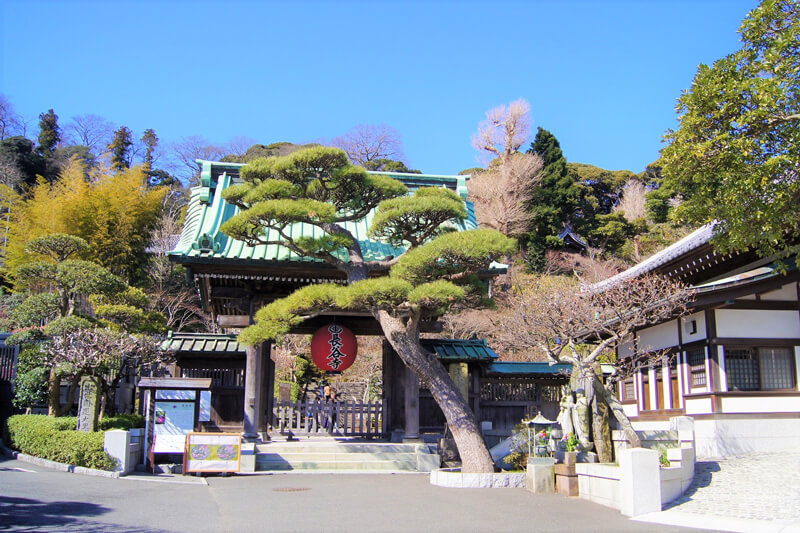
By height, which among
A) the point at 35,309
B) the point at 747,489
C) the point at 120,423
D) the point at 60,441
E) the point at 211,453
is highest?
the point at 35,309

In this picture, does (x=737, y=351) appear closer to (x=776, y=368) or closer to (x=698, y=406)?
(x=776, y=368)

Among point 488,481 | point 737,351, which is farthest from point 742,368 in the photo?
point 488,481

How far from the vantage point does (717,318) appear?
12.7 m

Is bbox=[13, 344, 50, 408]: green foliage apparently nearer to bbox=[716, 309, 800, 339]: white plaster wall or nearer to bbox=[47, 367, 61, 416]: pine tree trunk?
bbox=[47, 367, 61, 416]: pine tree trunk

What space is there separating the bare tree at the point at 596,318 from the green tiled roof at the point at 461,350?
4.55ft

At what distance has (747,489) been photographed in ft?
30.0

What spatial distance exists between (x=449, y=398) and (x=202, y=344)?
25.0 feet

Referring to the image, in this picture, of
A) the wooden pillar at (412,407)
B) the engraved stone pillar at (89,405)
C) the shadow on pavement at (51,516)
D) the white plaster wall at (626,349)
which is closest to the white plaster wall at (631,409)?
the white plaster wall at (626,349)

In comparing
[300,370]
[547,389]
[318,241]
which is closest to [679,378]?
[547,389]

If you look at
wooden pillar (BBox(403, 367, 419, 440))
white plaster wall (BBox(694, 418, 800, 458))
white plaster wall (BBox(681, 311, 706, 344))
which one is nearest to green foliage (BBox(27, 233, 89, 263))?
wooden pillar (BBox(403, 367, 419, 440))

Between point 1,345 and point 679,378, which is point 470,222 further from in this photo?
point 1,345

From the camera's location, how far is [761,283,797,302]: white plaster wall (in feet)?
42.3

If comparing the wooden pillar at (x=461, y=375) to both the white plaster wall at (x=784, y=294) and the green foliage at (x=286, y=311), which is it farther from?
the white plaster wall at (x=784, y=294)

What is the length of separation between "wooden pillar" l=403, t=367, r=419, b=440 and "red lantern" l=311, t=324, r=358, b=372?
59.7 inches
